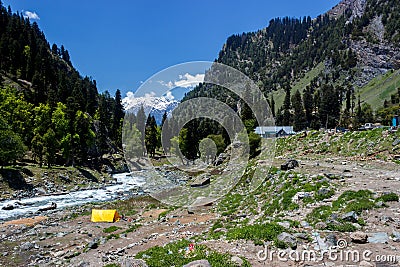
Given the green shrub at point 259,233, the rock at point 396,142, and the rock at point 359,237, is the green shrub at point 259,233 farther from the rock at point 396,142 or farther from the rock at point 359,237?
the rock at point 396,142

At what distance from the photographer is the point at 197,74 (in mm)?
17250

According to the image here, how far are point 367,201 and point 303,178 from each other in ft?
20.9

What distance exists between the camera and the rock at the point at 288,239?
31.0 feet

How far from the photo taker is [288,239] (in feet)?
32.0

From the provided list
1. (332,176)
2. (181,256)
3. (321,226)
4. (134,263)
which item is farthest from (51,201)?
(321,226)

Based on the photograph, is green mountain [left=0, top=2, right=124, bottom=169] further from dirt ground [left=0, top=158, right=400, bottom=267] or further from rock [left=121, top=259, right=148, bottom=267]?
rock [left=121, top=259, right=148, bottom=267]

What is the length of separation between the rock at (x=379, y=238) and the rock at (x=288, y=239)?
2.44 metres

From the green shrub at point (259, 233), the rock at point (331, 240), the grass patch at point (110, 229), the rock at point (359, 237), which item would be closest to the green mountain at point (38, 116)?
the grass patch at point (110, 229)

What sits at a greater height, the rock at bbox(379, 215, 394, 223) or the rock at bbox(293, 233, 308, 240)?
the rock at bbox(379, 215, 394, 223)

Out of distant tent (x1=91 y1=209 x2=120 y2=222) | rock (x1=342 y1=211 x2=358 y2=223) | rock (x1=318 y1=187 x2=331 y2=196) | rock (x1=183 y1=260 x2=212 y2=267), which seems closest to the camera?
rock (x1=183 y1=260 x2=212 y2=267)

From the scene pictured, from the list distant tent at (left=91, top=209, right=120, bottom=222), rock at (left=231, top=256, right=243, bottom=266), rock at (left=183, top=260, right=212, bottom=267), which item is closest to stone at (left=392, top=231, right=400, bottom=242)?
rock at (left=231, top=256, right=243, bottom=266)

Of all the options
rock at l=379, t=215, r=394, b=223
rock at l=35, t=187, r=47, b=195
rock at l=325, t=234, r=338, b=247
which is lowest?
rock at l=35, t=187, r=47, b=195

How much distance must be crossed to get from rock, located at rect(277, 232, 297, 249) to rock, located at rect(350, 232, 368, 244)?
1889 millimetres

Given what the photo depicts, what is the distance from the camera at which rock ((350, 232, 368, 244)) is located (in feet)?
29.9
